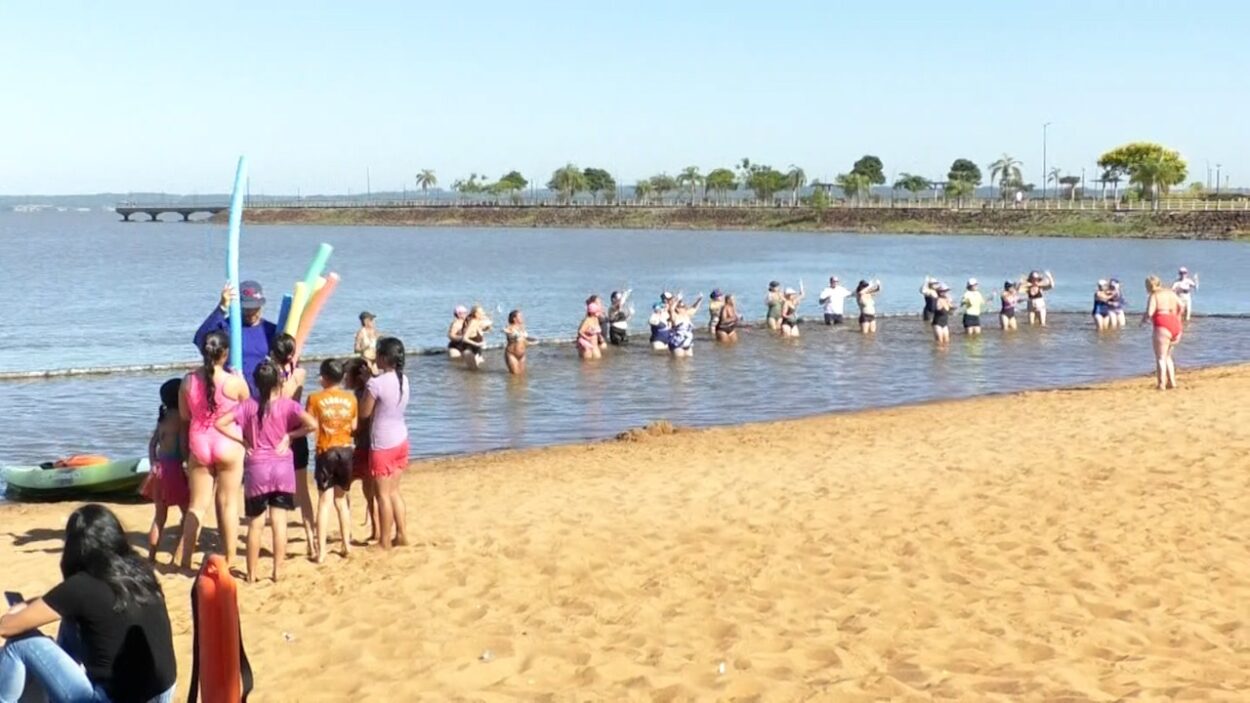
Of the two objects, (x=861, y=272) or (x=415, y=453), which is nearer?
(x=415, y=453)

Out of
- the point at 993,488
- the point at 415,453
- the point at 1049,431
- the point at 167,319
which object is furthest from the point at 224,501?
the point at 167,319

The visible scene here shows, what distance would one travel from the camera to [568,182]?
168 m

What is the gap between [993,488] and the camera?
10562mm

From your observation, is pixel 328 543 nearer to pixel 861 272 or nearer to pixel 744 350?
→ pixel 744 350

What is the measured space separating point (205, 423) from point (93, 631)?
2.82m

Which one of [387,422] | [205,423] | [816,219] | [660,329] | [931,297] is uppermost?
[816,219]

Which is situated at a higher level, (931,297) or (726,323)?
(931,297)

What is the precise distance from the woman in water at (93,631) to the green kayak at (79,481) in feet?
20.2

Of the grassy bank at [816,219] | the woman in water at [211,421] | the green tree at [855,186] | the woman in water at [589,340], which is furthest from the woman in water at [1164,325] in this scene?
the green tree at [855,186]

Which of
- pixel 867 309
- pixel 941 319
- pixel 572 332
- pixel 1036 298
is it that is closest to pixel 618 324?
pixel 572 332

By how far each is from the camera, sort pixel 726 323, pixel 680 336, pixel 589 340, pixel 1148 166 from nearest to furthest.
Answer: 1. pixel 589 340
2. pixel 680 336
3. pixel 726 323
4. pixel 1148 166

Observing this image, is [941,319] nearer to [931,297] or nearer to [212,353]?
[931,297]

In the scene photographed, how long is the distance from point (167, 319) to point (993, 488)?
103 feet

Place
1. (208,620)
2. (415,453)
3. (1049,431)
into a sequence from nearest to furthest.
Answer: (208,620) → (1049,431) → (415,453)
